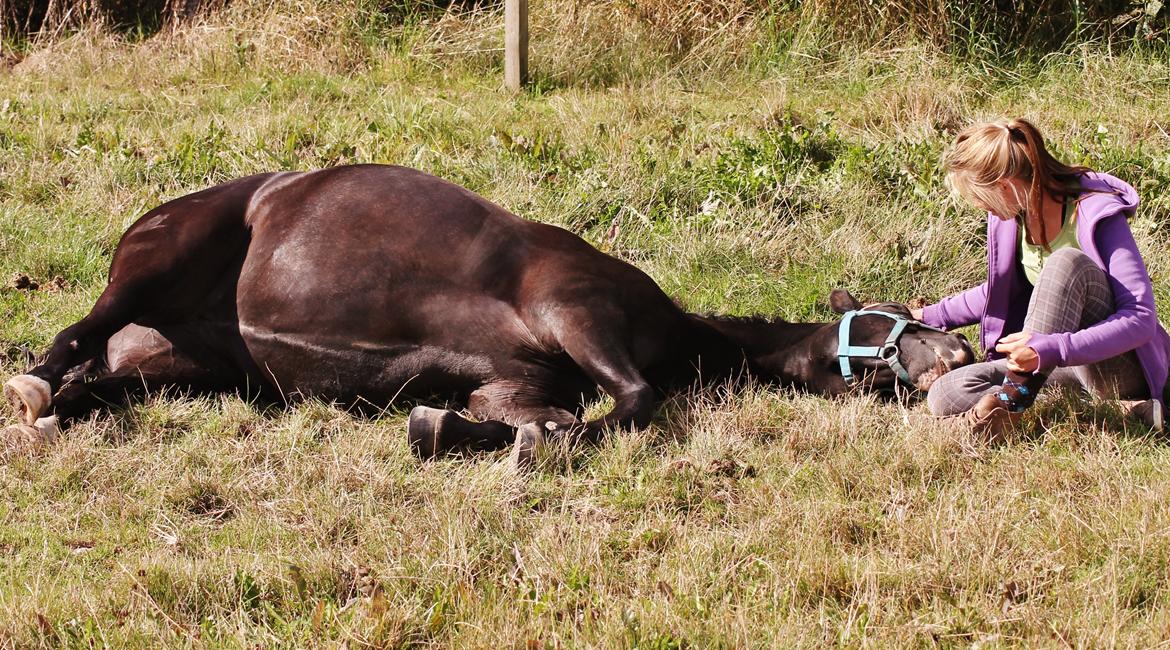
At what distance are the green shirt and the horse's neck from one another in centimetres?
79

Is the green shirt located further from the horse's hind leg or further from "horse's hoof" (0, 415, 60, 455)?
"horse's hoof" (0, 415, 60, 455)

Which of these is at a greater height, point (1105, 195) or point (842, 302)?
point (1105, 195)

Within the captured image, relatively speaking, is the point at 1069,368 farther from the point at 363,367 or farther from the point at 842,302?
the point at 363,367

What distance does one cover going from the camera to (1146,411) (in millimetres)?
4281

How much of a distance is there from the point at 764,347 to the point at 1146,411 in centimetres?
145

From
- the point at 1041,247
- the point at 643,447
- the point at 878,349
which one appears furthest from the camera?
the point at 878,349

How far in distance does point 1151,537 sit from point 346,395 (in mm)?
2822

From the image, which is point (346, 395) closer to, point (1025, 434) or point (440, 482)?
point (440, 482)

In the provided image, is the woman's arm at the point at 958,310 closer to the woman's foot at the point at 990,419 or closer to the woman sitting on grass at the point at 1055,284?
the woman sitting on grass at the point at 1055,284

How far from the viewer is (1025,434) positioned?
167 inches

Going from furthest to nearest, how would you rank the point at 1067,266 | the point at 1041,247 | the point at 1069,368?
the point at 1069,368 → the point at 1041,247 → the point at 1067,266

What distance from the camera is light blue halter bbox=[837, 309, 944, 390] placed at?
4617 mm

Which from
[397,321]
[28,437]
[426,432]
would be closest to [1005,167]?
[426,432]

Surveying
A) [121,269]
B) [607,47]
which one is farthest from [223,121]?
[121,269]
